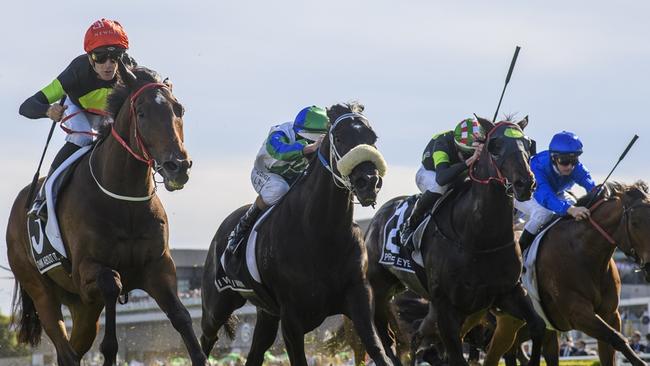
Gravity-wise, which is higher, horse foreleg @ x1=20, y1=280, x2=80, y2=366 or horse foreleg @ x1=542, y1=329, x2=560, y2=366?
horse foreleg @ x1=20, y1=280, x2=80, y2=366

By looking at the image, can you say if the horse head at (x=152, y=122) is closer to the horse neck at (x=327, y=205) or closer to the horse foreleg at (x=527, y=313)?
the horse neck at (x=327, y=205)

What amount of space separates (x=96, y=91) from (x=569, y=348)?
14333 millimetres

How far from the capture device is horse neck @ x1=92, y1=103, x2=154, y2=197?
8.50 metres

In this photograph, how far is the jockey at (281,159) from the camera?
10.1 metres

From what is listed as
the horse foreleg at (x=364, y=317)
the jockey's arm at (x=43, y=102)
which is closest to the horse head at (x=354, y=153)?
the horse foreleg at (x=364, y=317)

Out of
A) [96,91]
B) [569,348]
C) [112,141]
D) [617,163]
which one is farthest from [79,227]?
[569,348]

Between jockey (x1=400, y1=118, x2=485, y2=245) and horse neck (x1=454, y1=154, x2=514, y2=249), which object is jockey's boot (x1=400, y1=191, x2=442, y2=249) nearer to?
jockey (x1=400, y1=118, x2=485, y2=245)

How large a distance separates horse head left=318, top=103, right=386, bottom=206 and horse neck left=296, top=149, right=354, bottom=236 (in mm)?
124

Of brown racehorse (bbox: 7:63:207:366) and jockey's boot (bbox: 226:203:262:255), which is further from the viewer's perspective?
jockey's boot (bbox: 226:203:262:255)

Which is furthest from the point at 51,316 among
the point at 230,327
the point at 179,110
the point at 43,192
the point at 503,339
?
the point at 503,339

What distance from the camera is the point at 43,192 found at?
9195 millimetres

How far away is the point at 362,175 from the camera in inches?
320

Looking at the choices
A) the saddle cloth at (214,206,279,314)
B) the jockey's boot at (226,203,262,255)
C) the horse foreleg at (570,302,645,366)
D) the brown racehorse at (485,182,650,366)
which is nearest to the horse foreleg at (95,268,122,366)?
the saddle cloth at (214,206,279,314)

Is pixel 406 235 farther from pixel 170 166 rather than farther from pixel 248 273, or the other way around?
pixel 170 166
